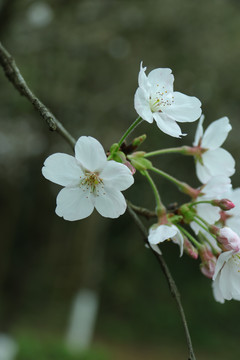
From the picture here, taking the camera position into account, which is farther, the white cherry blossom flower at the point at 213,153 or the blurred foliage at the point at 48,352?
the blurred foliage at the point at 48,352

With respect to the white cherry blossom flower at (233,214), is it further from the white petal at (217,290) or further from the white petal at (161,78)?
the white petal at (161,78)

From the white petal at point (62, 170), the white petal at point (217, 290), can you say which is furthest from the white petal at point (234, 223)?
the white petal at point (62, 170)

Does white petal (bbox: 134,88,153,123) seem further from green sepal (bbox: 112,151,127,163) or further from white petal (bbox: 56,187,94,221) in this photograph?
white petal (bbox: 56,187,94,221)

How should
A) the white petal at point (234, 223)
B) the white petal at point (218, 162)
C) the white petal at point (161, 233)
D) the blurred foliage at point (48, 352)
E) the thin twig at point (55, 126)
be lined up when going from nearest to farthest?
1. the thin twig at point (55, 126)
2. the white petal at point (161, 233)
3. the white petal at point (234, 223)
4. the white petal at point (218, 162)
5. the blurred foliage at point (48, 352)

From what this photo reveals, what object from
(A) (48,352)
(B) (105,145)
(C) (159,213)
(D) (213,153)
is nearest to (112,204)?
(C) (159,213)

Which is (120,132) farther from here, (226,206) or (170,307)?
(170,307)

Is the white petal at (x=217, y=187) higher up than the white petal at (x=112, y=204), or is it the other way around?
the white petal at (x=217, y=187)
